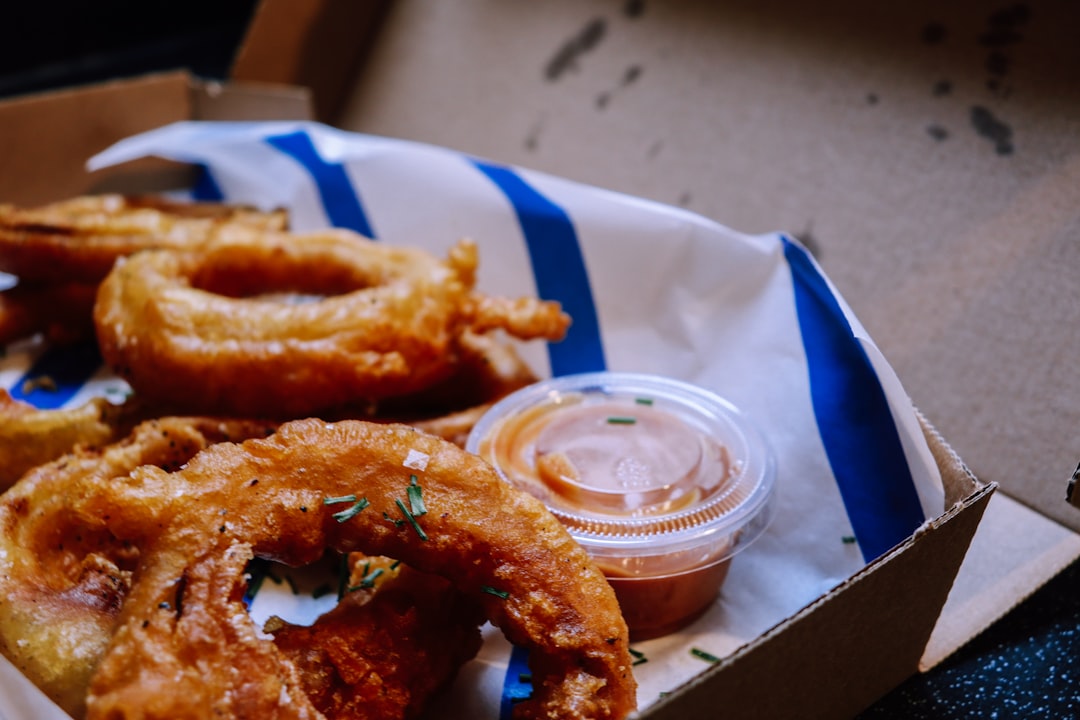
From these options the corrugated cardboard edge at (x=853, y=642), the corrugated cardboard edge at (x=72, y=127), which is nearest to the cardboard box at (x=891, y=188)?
the corrugated cardboard edge at (x=853, y=642)

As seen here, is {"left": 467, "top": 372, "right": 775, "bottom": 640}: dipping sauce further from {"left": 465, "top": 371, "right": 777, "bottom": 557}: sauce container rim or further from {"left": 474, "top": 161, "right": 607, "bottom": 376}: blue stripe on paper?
{"left": 474, "top": 161, "right": 607, "bottom": 376}: blue stripe on paper

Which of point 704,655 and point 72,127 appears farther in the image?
point 72,127

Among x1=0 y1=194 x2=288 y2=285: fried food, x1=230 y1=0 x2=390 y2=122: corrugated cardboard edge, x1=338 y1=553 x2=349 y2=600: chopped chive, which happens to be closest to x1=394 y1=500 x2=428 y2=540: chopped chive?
x1=338 y1=553 x2=349 y2=600: chopped chive

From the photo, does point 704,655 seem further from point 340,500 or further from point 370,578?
point 340,500

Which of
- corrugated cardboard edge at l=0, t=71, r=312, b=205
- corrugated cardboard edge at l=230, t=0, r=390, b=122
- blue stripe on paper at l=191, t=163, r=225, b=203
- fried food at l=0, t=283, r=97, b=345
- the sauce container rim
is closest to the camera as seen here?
the sauce container rim

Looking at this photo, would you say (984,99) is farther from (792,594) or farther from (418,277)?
(418,277)

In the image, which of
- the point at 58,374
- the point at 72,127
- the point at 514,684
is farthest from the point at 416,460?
the point at 72,127
